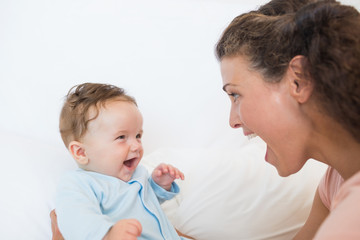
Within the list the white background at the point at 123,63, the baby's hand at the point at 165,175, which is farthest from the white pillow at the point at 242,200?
the white background at the point at 123,63

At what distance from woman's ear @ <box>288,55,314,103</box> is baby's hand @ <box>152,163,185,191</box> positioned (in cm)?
56

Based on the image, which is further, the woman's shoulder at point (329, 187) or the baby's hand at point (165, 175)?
the baby's hand at point (165, 175)

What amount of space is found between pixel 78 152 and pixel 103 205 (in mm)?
230

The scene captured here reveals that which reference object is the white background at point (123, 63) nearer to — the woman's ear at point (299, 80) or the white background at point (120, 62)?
the white background at point (120, 62)

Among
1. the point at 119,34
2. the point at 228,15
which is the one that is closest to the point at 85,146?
the point at 119,34

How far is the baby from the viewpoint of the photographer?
1.17 meters

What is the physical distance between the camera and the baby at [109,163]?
1173mm

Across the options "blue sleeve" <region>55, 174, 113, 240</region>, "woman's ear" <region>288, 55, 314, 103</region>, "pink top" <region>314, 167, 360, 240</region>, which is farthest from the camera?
"blue sleeve" <region>55, 174, 113, 240</region>

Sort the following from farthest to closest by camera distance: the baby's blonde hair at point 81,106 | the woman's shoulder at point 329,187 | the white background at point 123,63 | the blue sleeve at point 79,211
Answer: the white background at point 123,63
the baby's blonde hair at point 81,106
the woman's shoulder at point 329,187
the blue sleeve at point 79,211

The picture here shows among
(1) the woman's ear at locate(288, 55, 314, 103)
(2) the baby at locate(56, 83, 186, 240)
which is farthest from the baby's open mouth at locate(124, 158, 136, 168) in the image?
(1) the woman's ear at locate(288, 55, 314, 103)

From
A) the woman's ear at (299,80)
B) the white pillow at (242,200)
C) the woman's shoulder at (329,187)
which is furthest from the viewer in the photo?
the white pillow at (242,200)

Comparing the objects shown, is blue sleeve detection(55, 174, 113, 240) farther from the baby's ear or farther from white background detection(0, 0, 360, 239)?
white background detection(0, 0, 360, 239)

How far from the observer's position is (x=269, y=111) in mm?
982

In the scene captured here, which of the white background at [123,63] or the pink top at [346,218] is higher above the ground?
the white background at [123,63]
